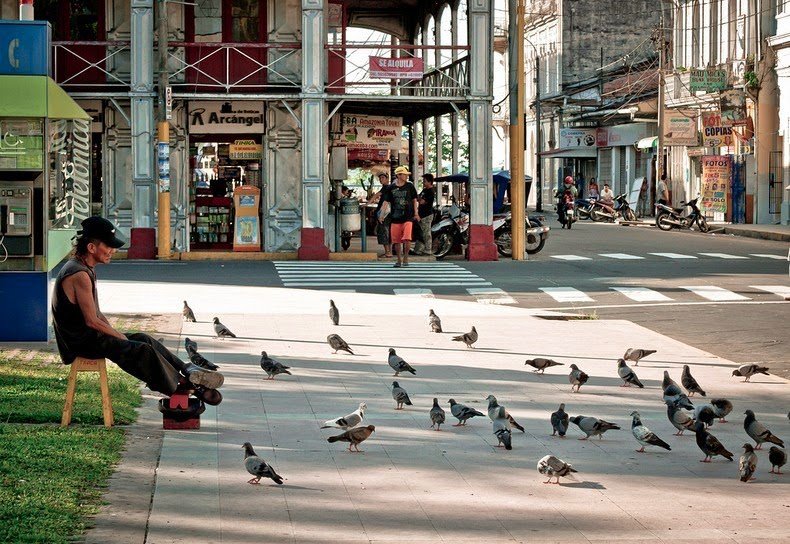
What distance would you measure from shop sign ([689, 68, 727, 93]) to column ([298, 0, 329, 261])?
2293 centimetres

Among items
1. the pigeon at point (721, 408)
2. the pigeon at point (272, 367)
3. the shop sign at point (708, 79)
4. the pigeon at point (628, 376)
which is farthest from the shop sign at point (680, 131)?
the pigeon at point (721, 408)

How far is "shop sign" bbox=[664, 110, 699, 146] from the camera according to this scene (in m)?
52.7

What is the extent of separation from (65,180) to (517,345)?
563 cm

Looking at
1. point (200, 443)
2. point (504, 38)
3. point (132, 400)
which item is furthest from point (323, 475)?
point (504, 38)

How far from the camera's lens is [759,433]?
980cm

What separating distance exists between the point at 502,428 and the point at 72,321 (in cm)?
325

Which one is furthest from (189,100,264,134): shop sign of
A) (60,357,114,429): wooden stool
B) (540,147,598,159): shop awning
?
(540,147,598,159): shop awning

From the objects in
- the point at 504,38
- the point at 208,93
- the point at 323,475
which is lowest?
the point at 323,475

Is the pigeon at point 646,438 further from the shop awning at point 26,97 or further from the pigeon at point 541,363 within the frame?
the shop awning at point 26,97

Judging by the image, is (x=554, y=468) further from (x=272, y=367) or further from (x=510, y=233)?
(x=510, y=233)

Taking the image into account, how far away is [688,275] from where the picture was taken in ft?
85.2

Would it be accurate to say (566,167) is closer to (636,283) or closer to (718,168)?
(718,168)

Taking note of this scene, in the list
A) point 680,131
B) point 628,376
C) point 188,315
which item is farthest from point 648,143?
point 628,376

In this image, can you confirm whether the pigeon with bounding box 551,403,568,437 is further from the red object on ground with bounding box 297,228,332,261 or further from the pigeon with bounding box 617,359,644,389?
the red object on ground with bounding box 297,228,332,261
